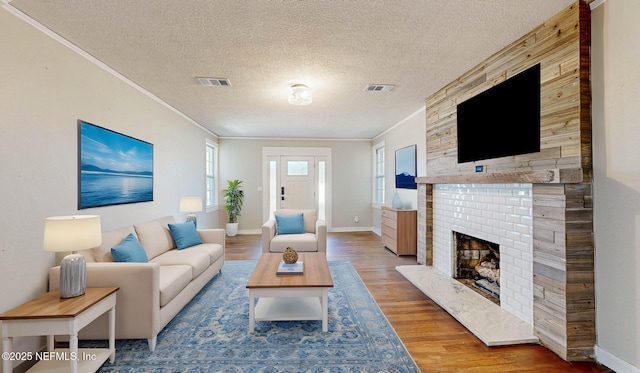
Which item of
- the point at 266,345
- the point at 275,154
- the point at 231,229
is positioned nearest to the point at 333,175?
the point at 275,154

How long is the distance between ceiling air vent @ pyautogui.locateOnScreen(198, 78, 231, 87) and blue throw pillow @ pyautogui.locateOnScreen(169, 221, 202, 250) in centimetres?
184

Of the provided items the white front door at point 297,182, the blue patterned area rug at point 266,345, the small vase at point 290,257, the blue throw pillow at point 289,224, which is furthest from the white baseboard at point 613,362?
the white front door at point 297,182

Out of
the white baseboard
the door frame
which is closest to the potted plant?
the door frame

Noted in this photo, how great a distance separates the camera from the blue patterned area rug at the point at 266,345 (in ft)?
6.17

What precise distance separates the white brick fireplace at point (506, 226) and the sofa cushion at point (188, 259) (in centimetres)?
301

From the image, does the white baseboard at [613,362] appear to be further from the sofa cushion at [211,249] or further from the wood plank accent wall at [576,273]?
the sofa cushion at [211,249]

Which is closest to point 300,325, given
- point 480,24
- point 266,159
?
point 480,24

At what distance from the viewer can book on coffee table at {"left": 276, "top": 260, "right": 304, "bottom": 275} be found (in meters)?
2.53

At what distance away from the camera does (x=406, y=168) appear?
5.00 metres

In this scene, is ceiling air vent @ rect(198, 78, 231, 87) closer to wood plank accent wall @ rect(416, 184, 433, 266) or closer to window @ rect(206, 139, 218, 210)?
window @ rect(206, 139, 218, 210)

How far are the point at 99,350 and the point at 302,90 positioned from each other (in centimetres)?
308

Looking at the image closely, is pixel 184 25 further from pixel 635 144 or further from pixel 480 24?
pixel 635 144

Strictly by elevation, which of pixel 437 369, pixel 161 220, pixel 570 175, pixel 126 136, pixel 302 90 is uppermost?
pixel 302 90

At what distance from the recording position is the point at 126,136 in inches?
120
